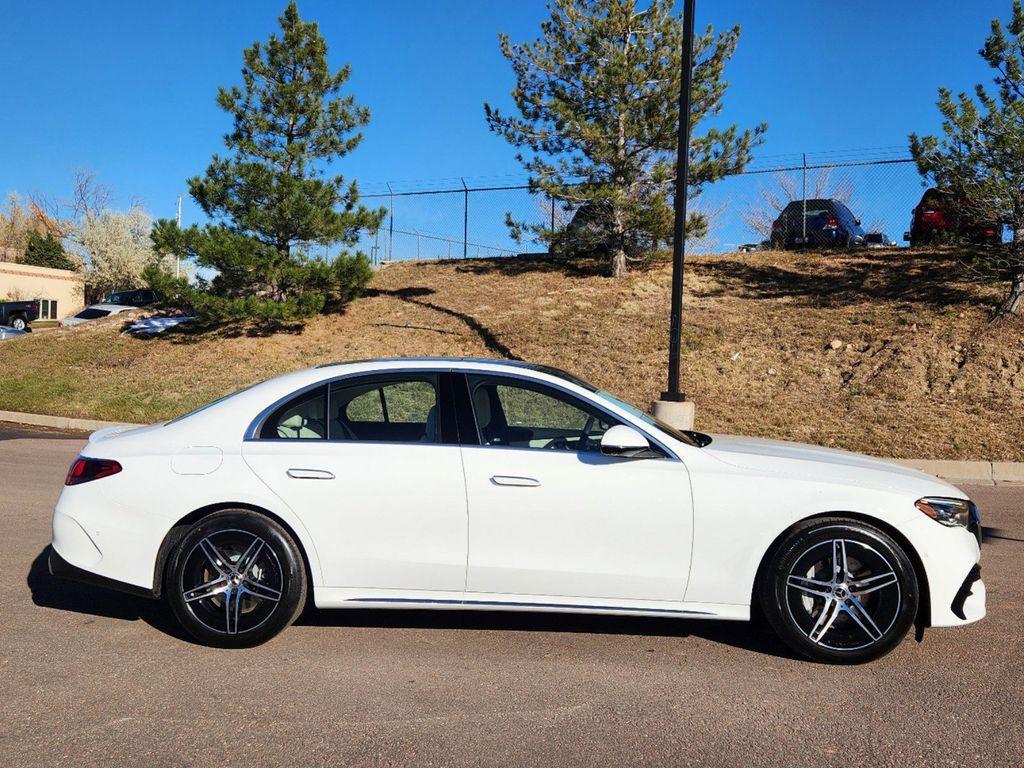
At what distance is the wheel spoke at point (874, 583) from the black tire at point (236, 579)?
276 centimetres

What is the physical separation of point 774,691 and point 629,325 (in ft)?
48.6

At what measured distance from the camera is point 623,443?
161 inches

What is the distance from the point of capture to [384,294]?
23.1m

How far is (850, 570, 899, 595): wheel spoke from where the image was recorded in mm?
4023

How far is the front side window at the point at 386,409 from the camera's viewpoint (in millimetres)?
4441

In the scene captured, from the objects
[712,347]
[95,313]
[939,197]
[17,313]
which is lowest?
[712,347]

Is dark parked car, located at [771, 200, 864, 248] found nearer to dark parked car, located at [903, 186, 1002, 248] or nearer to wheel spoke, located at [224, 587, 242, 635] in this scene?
dark parked car, located at [903, 186, 1002, 248]

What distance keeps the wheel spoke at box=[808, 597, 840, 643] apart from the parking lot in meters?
0.16

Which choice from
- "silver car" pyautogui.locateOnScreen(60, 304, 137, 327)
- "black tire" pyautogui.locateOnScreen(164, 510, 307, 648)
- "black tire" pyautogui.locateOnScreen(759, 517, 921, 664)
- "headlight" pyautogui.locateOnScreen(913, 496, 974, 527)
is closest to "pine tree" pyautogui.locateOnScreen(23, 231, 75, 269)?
"silver car" pyautogui.locateOnScreen(60, 304, 137, 327)

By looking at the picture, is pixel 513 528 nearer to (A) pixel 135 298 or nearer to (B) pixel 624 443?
(B) pixel 624 443

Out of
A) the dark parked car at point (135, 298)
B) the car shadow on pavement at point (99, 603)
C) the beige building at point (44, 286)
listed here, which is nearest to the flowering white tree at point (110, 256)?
the beige building at point (44, 286)

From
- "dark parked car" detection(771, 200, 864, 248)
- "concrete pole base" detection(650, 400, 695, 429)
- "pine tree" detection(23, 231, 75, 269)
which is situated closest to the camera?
"concrete pole base" detection(650, 400, 695, 429)

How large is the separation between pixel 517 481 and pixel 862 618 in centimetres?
182

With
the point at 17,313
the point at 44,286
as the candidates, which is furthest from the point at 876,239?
the point at 44,286
